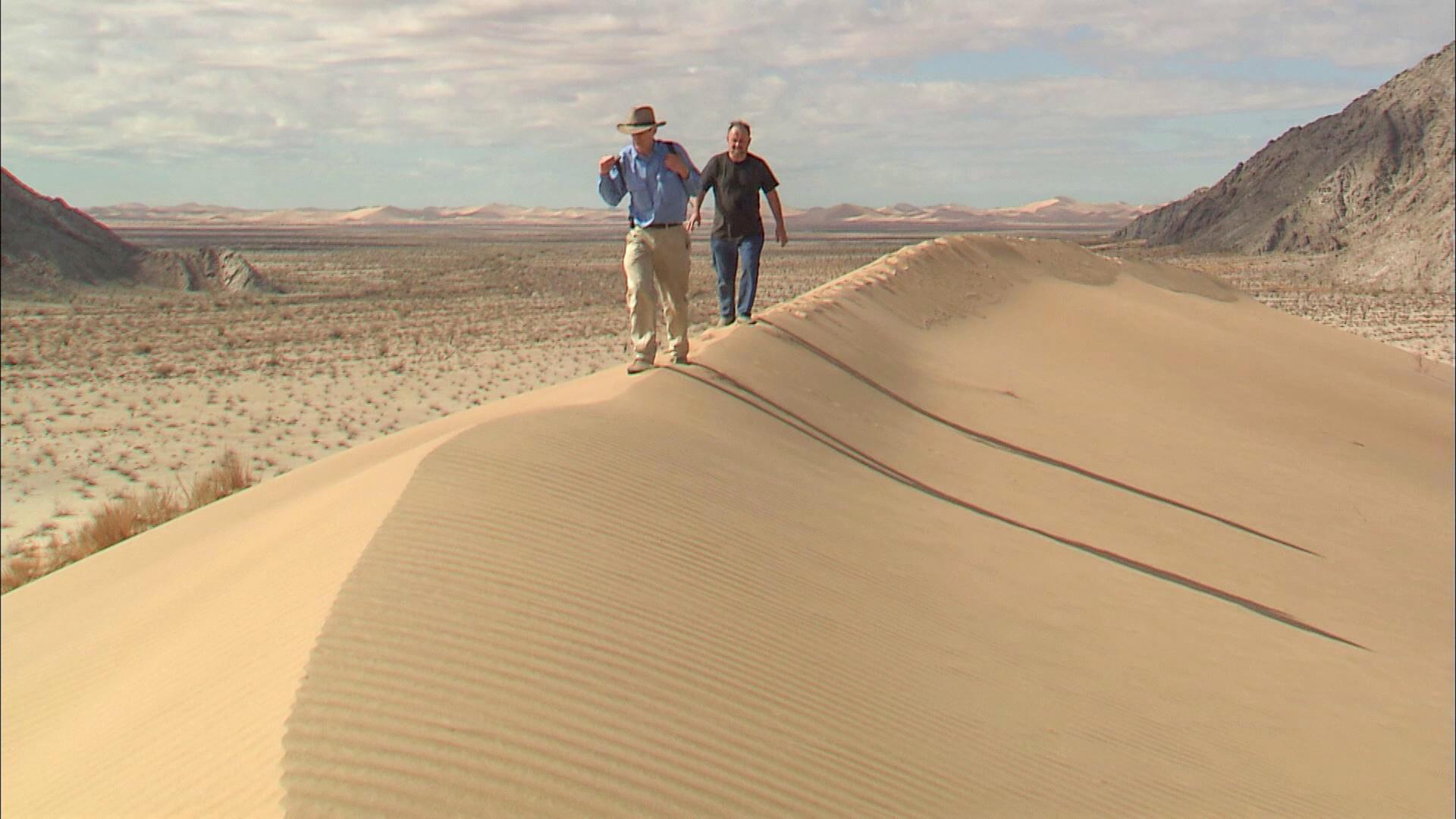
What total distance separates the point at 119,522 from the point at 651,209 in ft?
15.3

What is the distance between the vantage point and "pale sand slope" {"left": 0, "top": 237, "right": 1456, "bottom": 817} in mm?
3154

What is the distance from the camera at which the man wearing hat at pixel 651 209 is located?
7605 mm

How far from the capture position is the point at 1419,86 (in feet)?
154

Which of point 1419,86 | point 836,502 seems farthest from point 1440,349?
point 1419,86

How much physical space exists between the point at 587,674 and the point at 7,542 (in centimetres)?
789

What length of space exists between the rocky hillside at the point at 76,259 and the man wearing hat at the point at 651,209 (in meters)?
26.8

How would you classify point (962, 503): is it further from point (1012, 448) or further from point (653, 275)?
point (653, 275)

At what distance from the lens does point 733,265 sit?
9820 mm

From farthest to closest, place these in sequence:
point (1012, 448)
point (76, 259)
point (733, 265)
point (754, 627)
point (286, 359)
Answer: point (76, 259) < point (286, 359) < point (1012, 448) < point (733, 265) < point (754, 627)

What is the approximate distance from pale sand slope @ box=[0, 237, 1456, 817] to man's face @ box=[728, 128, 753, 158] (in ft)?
5.09

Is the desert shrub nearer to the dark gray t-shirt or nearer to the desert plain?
the desert plain

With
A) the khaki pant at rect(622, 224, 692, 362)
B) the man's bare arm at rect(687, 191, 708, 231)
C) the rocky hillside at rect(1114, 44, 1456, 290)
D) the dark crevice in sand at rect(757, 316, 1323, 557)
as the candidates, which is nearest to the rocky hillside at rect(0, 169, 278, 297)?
the dark crevice in sand at rect(757, 316, 1323, 557)

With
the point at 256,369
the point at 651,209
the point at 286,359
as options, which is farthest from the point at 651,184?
the point at 286,359

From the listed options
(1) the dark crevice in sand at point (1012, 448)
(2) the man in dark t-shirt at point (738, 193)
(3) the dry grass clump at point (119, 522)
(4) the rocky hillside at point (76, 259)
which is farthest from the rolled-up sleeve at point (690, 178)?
(4) the rocky hillside at point (76, 259)
